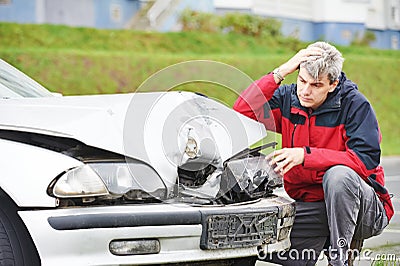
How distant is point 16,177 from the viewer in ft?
12.3

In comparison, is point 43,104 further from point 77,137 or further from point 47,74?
point 47,74

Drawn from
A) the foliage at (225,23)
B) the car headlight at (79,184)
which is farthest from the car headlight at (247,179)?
the foliage at (225,23)

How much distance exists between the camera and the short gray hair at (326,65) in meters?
4.51

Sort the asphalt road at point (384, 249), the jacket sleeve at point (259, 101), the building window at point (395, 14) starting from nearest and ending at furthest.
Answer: the jacket sleeve at point (259, 101)
the asphalt road at point (384, 249)
the building window at point (395, 14)

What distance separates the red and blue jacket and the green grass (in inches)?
459

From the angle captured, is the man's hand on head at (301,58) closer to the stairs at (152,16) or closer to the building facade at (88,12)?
the building facade at (88,12)

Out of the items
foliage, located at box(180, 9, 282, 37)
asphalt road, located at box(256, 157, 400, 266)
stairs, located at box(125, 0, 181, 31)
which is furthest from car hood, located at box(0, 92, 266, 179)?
stairs, located at box(125, 0, 181, 31)

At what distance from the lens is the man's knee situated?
14.2ft

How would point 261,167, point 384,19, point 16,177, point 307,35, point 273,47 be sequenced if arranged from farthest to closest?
point 384,19, point 307,35, point 273,47, point 261,167, point 16,177

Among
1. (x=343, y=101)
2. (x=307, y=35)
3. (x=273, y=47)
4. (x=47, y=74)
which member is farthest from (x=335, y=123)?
(x=307, y=35)

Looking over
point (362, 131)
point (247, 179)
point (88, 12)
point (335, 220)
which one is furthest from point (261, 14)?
point (247, 179)

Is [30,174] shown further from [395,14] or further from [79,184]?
[395,14]

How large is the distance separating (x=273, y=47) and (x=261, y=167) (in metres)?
18.2

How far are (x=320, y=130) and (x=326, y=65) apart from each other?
388 mm
